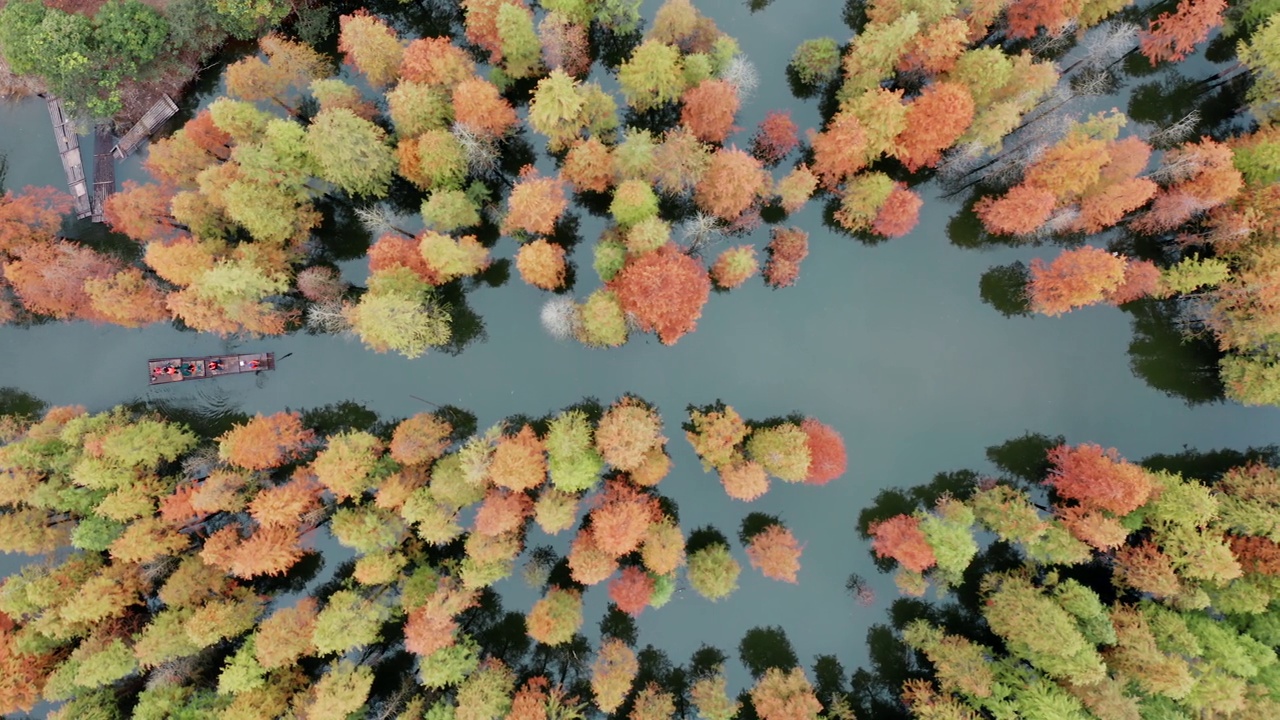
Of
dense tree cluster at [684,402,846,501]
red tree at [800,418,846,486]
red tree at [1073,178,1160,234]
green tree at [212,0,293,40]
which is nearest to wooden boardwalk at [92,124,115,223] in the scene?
green tree at [212,0,293,40]

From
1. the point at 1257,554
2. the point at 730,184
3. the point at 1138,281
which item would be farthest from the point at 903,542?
the point at 730,184

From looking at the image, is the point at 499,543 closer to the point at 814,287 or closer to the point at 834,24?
the point at 814,287

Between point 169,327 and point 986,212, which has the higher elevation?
point 986,212

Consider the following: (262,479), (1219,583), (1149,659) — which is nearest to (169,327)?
(262,479)

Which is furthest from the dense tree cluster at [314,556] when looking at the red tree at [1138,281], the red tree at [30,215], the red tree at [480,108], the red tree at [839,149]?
the red tree at [1138,281]

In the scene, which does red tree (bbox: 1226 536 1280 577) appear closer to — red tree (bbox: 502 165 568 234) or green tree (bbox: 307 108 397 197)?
red tree (bbox: 502 165 568 234)
